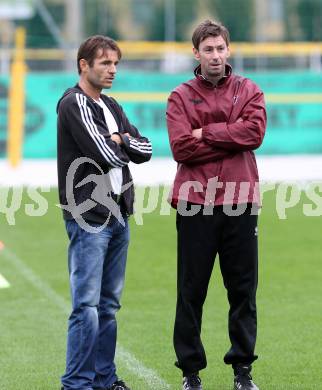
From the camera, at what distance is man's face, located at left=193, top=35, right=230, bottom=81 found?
632cm

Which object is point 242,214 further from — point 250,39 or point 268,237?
point 250,39

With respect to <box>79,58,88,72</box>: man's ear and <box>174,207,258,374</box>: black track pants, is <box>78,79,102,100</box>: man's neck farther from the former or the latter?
<box>174,207,258,374</box>: black track pants

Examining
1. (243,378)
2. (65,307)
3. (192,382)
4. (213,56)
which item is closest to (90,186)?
(213,56)

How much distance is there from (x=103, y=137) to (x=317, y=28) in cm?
3422

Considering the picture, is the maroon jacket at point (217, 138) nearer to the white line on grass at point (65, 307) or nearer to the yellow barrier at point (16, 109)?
the white line on grass at point (65, 307)

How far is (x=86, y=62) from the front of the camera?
6156 mm

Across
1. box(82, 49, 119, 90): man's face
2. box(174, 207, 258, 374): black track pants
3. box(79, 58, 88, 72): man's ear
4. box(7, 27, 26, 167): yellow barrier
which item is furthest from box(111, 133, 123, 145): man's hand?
box(7, 27, 26, 167): yellow barrier

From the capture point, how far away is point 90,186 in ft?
20.1

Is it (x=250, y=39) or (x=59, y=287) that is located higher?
(x=250, y=39)

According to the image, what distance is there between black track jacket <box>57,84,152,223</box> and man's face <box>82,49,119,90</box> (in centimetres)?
10

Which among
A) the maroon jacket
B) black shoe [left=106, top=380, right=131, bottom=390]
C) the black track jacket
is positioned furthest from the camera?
black shoe [left=106, top=380, right=131, bottom=390]

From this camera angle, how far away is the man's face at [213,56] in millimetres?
6324

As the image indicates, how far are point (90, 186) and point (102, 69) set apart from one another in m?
0.65

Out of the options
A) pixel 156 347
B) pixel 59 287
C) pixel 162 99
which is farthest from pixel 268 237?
pixel 162 99
